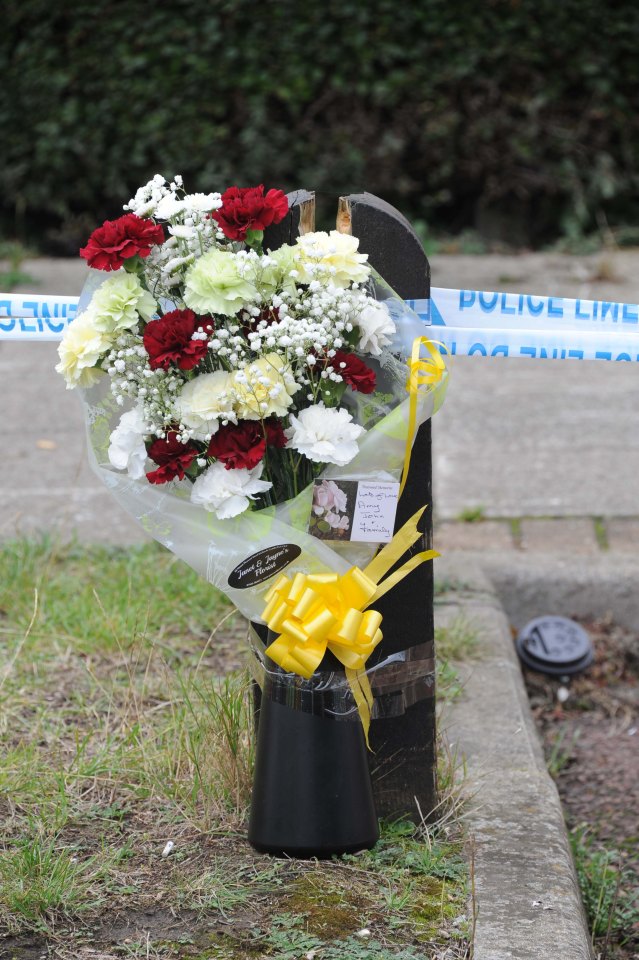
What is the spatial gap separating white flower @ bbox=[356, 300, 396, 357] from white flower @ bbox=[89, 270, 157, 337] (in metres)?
0.38

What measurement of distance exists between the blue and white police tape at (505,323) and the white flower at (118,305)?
0.74 ft

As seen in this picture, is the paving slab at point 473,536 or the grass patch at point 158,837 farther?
the paving slab at point 473,536

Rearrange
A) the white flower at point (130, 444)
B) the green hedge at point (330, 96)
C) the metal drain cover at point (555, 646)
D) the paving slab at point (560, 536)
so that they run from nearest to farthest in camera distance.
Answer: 1. the white flower at point (130, 444)
2. the metal drain cover at point (555, 646)
3. the paving slab at point (560, 536)
4. the green hedge at point (330, 96)

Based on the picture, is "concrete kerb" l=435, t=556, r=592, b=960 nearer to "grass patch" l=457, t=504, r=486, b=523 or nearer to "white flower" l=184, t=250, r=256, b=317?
"grass patch" l=457, t=504, r=486, b=523

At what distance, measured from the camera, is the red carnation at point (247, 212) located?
84.3 inches

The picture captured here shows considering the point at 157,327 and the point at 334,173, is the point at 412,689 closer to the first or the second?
the point at 157,327

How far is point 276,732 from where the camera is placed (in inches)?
91.6

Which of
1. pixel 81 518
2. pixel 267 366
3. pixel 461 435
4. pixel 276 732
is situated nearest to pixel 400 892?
pixel 276 732

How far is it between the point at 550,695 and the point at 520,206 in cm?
571

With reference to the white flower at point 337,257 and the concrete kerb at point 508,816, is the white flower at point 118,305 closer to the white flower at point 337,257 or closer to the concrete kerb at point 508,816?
the white flower at point 337,257

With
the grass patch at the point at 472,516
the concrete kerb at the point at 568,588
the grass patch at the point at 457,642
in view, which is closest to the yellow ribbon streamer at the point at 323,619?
the grass patch at the point at 457,642

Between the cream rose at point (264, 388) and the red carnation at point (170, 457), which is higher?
the cream rose at point (264, 388)

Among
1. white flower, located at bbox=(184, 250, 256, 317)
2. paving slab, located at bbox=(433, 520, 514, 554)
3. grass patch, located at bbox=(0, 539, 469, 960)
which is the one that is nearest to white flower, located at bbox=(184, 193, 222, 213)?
white flower, located at bbox=(184, 250, 256, 317)

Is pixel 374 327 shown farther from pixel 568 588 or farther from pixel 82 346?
pixel 568 588
